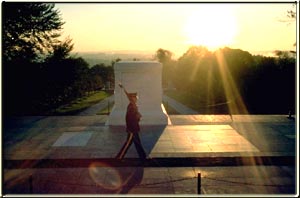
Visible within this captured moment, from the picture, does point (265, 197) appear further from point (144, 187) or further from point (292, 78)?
point (292, 78)

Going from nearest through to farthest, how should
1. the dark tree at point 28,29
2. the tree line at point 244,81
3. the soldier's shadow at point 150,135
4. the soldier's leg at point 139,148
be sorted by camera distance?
→ the soldier's leg at point 139,148, the soldier's shadow at point 150,135, the dark tree at point 28,29, the tree line at point 244,81

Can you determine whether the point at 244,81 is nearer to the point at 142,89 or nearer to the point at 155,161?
the point at 142,89

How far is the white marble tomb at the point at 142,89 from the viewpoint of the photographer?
45.4 feet

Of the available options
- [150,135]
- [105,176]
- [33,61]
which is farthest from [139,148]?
[33,61]

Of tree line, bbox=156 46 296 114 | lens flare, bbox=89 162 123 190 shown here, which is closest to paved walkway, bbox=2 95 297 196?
lens flare, bbox=89 162 123 190

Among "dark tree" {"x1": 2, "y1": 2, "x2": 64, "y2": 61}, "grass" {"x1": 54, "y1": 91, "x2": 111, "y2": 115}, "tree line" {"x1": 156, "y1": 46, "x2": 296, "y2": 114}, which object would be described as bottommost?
"grass" {"x1": 54, "y1": 91, "x2": 111, "y2": 115}

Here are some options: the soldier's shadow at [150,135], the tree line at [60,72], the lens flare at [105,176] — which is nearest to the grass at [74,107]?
the tree line at [60,72]

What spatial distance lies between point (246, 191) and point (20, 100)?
17.9 meters

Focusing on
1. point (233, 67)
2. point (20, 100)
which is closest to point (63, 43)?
point (20, 100)

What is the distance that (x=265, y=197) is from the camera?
7.14m

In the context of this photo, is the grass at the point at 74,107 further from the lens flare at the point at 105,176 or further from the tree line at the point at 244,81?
the lens flare at the point at 105,176

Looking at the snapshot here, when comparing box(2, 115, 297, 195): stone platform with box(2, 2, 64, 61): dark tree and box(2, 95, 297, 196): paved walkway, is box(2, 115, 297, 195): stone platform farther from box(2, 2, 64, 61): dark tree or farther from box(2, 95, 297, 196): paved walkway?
box(2, 2, 64, 61): dark tree

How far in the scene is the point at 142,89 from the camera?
14062 mm

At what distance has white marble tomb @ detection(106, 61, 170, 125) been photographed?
1383 centimetres
